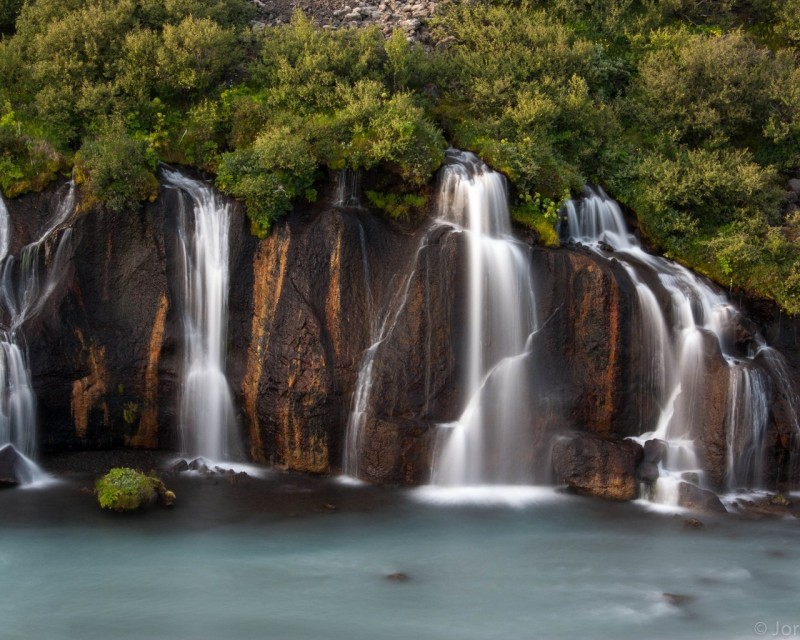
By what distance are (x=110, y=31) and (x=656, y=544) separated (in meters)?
15.8

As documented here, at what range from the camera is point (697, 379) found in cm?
1789

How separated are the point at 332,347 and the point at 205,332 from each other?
2.60 metres

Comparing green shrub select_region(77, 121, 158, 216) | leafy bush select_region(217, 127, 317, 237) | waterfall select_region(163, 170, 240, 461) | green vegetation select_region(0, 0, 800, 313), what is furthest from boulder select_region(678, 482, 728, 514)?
green shrub select_region(77, 121, 158, 216)

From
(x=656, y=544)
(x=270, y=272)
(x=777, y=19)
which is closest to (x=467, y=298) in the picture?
(x=270, y=272)

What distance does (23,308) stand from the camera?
1797 cm

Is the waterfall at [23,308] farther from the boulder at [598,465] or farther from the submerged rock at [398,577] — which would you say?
the boulder at [598,465]

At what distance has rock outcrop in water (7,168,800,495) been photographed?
58.2 feet

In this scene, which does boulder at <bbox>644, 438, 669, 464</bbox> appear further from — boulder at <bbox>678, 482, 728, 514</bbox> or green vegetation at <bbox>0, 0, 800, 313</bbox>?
green vegetation at <bbox>0, 0, 800, 313</bbox>

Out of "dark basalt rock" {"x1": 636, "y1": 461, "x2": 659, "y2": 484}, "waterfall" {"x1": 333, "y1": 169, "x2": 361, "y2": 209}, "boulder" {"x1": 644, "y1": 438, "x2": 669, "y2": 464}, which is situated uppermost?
"waterfall" {"x1": 333, "y1": 169, "x2": 361, "y2": 209}

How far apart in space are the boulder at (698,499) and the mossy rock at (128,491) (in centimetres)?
892

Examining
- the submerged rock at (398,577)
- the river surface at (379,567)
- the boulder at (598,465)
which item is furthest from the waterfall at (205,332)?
the boulder at (598,465)

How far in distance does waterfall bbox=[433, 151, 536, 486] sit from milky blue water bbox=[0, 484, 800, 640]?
110 centimetres

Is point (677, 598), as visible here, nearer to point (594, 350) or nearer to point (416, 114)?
point (594, 350)

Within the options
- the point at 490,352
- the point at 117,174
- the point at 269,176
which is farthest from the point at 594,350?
the point at 117,174
